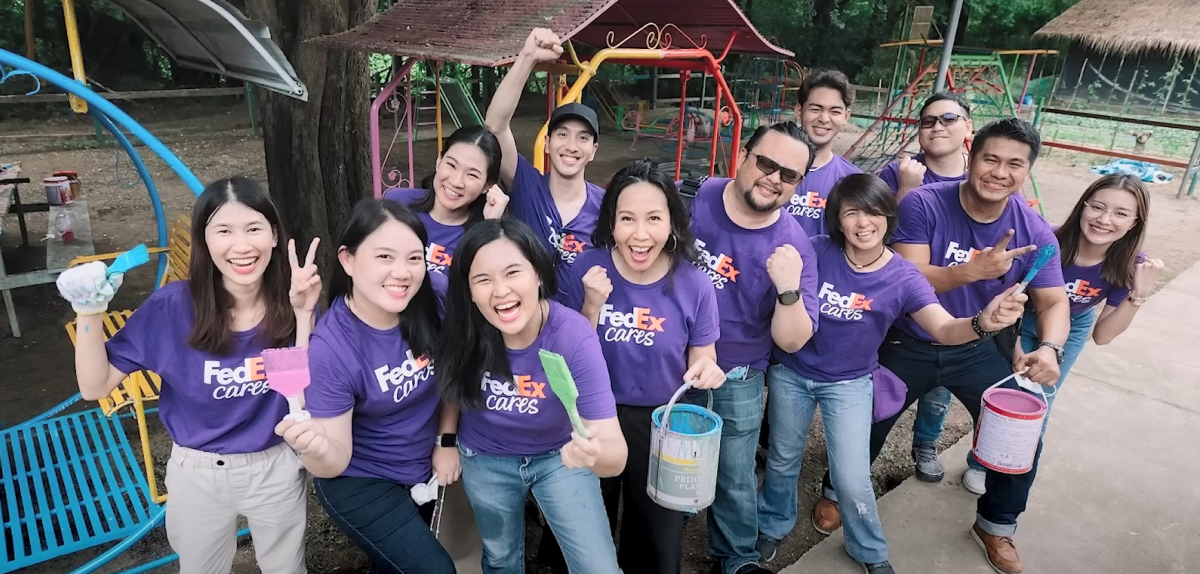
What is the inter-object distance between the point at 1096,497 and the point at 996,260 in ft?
6.05

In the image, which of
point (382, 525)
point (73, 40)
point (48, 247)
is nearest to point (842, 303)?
point (382, 525)

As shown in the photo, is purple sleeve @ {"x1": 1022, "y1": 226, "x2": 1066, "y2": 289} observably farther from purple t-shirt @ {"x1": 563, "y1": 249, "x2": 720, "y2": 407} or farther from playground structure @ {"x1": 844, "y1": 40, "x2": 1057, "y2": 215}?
playground structure @ {"x1": 844, "y1": 40, "x2": 1057, "y2": 215}

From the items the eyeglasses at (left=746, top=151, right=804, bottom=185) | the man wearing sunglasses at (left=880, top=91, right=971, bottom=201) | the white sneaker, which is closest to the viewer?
the eyeglasses at (left=746, top=151, right=804, bottom=185)

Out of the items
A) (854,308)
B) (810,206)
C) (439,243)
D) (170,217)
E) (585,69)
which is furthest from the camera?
(170,217)

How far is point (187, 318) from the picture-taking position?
2049 mm

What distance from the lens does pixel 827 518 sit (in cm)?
323

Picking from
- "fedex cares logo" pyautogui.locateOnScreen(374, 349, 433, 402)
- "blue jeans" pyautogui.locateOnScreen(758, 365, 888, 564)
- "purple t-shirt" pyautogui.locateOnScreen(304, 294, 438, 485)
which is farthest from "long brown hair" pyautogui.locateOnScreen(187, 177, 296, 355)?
"blue jeans" pyautogui.locateOnScreen(758, 365, 888, 564)

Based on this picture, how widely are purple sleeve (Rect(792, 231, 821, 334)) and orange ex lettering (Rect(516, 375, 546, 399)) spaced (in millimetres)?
957

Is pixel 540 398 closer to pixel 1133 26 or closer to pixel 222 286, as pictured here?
pixel 222 286

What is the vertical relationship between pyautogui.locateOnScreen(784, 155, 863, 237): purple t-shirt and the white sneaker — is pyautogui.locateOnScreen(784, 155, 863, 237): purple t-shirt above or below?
above

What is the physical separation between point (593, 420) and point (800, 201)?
5.59 ft

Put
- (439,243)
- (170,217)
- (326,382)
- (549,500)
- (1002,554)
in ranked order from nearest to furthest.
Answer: (326,382) → (549,500) → (439,243) → (1002,554) → (170,217)

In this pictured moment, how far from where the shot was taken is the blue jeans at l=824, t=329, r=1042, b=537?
111 inches

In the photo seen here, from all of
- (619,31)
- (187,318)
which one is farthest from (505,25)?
(187,318)
